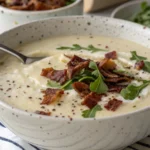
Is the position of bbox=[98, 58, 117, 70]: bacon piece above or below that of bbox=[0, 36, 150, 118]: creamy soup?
above

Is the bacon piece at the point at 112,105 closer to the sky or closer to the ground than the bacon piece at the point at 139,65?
closer to the sky

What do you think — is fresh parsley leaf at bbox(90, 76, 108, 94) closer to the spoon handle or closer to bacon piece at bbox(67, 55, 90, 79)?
bacon piece at bbox(67, 55, 90, 79)

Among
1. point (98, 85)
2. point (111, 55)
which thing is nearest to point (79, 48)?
point (111, 55)

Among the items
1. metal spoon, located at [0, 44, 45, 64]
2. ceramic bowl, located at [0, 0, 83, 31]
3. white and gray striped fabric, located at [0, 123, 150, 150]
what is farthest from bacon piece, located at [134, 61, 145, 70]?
ceramic bowl, located at [0, 0, 83, 31]

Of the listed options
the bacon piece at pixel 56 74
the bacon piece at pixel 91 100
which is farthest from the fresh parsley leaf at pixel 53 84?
the bacon piece at pixel 91 100

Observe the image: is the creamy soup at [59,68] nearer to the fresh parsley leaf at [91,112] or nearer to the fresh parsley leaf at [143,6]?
the fresh parsley leaf at [91,112]

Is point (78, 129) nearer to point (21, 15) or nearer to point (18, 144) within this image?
point (18, 144)
